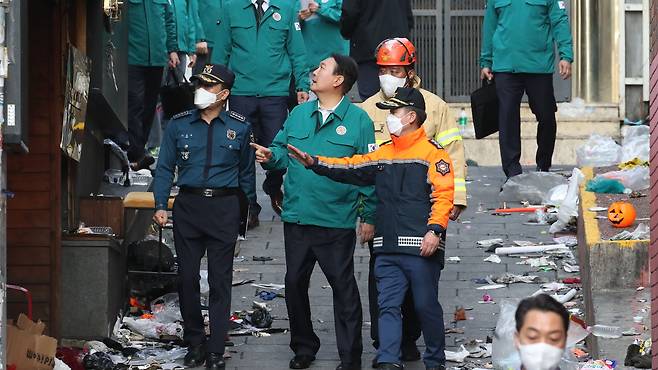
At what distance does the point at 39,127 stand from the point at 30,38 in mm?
543

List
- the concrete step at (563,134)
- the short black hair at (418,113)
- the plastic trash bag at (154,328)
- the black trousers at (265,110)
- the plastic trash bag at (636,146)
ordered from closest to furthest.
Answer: the short black hair at (418,113)
the plastic trash bag at (154,328)
the black trousers at (265,110)
the plastic trash bag at (636,146)
the concrete step at (563,134)

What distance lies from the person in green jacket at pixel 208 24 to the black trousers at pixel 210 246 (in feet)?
12.4

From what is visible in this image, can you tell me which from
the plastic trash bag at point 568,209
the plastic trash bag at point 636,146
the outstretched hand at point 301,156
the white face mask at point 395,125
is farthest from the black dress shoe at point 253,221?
the white face mask at point 395,125

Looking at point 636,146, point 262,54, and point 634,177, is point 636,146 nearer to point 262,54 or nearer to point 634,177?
point 634,177

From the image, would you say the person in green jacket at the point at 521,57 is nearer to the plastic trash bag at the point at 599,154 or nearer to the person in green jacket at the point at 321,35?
the plastic trash bag at the point at 599,154

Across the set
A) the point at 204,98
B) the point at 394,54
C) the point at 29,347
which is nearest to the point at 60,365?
the point at 29,347

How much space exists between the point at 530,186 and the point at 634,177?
1806mm

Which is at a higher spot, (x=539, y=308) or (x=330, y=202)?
(x=330, y=202)

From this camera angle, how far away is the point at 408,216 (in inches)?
369

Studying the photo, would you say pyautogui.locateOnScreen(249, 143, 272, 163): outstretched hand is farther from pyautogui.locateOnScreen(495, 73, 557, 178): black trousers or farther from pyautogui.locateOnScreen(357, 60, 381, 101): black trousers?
pyautogui.locateOnScreen(495, 73, 557, 178): black trousers

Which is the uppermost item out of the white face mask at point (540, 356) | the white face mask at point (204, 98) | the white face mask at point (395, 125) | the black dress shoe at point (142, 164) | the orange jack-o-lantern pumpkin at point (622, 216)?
the white face mask at point (204, 98)

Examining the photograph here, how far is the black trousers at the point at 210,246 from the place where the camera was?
1000cm

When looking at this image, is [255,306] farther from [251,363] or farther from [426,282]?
[426,282]

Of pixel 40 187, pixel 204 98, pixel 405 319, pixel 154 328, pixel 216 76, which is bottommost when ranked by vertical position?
pixel 154 328
